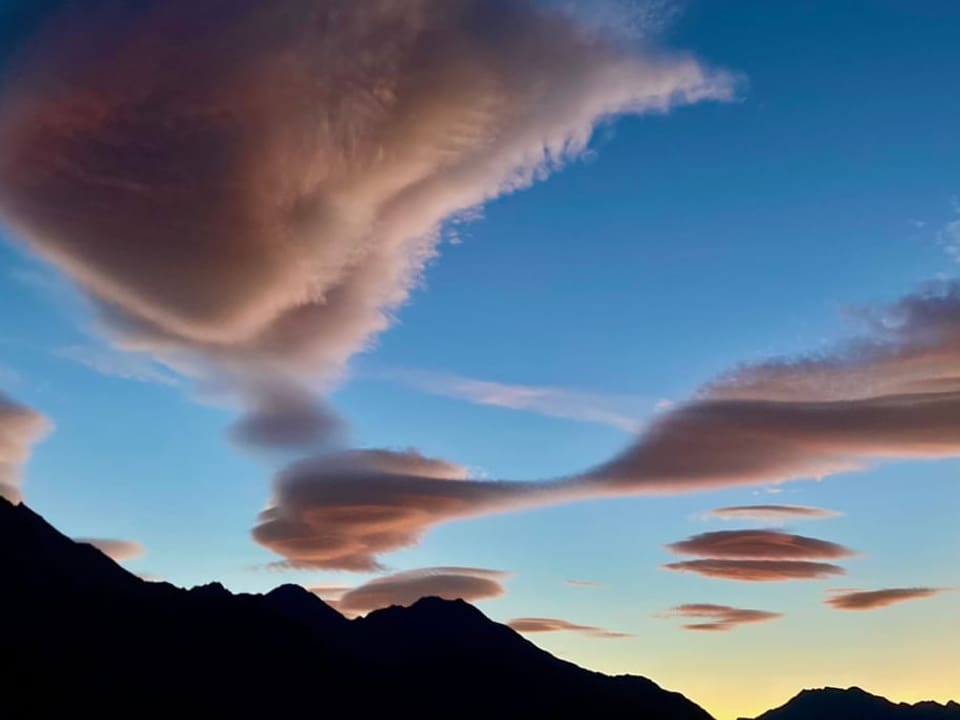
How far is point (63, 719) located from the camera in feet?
654

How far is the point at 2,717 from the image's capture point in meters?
190

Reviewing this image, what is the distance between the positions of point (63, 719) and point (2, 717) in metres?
13.2
